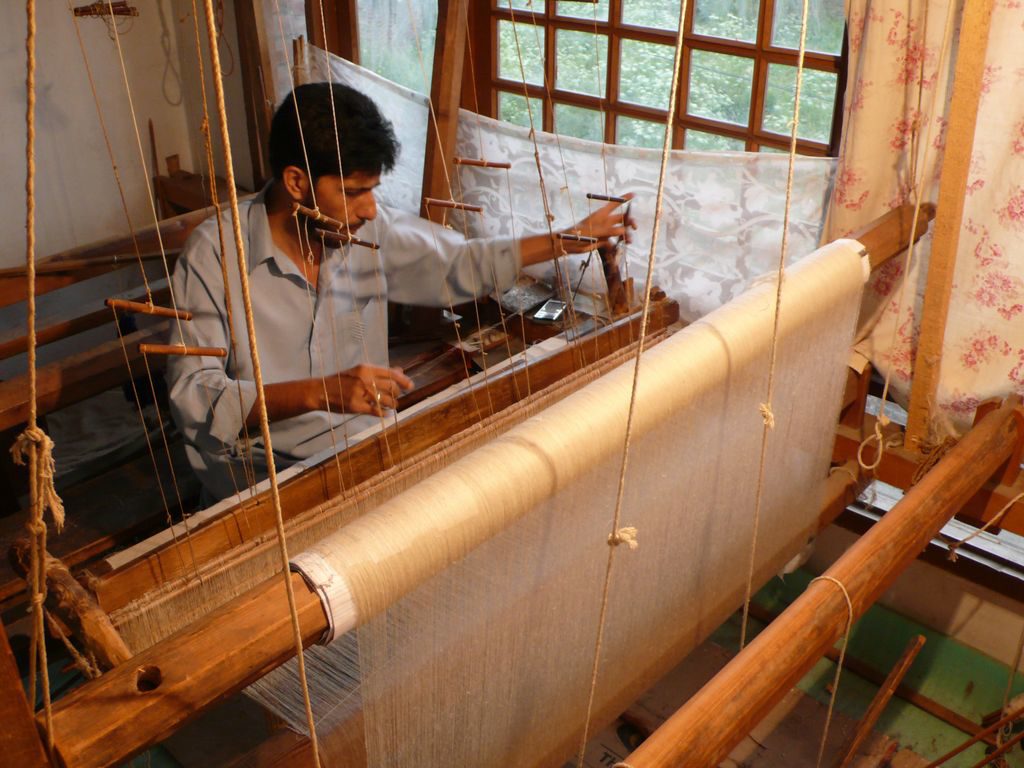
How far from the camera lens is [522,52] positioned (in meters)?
2.78

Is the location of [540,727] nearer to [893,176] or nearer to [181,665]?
[181,665]

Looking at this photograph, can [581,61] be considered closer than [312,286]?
No

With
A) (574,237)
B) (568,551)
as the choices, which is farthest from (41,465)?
(574,237)

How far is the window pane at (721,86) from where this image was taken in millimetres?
2363

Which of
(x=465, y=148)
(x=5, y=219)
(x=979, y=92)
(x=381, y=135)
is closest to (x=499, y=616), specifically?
(x=381, y=135)

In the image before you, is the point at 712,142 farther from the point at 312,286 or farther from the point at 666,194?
the point at 312,286

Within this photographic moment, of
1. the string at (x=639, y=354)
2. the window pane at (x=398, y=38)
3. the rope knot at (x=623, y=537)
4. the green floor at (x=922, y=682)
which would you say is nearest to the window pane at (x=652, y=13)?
the window pane at (x=398, y=38)

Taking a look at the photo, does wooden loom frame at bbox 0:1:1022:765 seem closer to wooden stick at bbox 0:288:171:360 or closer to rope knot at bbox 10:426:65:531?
rope knot at bbox 10:426:65:531

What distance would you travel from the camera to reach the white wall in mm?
3010

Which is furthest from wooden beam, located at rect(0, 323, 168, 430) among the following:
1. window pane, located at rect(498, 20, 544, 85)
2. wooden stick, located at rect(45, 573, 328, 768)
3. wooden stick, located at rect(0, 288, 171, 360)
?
window pane, located at rect(498, 20, 544, 85)

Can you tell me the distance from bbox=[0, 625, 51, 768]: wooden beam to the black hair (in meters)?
1.28

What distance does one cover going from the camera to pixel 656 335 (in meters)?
2.21

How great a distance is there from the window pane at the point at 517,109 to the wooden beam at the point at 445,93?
249 millimetres

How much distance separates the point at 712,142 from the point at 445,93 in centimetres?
70
